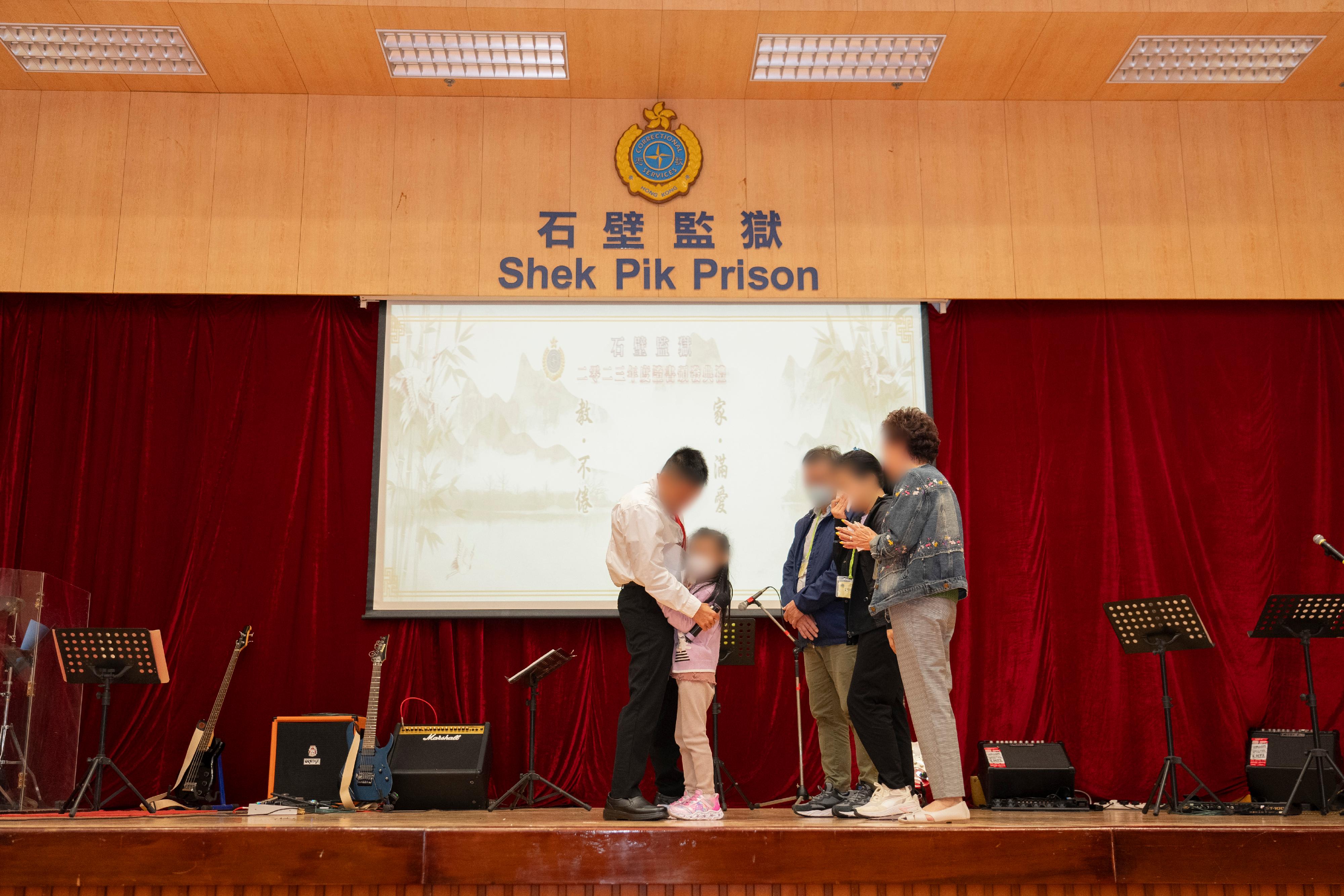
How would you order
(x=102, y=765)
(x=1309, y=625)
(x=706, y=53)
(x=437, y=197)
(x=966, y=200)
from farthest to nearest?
1. (x=966, y=200)
2. (x=437, y=197)
3. (x=706, y=53)
4. (x=1309, y=625)
5. (x=102, y=765)

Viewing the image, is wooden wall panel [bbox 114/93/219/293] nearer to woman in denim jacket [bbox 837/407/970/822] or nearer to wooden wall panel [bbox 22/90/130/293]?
wooden wall panel [bbox 22/90/130/293]

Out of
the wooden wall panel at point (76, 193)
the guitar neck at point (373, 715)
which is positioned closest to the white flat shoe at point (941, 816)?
the guitar neck at point (373, 715)

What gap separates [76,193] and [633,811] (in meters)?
4.96

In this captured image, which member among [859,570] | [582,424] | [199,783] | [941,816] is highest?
[582,424]

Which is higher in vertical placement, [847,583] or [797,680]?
[847,583]

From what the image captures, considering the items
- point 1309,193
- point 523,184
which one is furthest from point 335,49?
point 1309,193

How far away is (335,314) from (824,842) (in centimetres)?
432

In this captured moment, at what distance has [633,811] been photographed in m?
3.44

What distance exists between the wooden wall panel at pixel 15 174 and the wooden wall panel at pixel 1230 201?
275 inches

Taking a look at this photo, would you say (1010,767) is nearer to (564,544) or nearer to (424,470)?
(564,544)

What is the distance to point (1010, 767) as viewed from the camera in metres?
4.91

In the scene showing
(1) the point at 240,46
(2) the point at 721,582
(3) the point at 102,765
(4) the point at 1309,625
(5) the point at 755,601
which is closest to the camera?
(2) the point at 721,582

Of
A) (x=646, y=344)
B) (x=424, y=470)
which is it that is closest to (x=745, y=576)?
(x=646, y=344)

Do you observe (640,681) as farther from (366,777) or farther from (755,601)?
(366,777)
